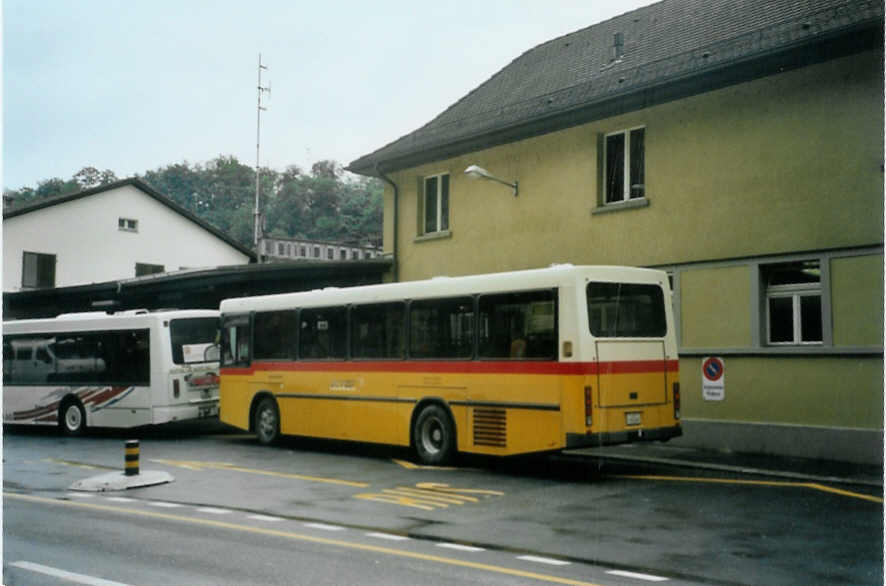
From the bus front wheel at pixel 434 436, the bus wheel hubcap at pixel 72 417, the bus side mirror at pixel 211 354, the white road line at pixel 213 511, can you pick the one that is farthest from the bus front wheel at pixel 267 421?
the white road line at pixel 213 511

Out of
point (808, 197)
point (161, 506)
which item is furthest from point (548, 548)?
point (808, 197)

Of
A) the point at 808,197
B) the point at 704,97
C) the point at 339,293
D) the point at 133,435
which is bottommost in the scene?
the point at 133,435

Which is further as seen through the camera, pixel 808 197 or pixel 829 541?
pixel 808 197

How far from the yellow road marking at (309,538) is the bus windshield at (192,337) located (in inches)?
306

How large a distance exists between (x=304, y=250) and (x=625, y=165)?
88.5 ft

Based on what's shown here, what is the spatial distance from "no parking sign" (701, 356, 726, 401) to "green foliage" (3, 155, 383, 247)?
964 cm

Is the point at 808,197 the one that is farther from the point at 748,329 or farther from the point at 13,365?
the point at 13,365

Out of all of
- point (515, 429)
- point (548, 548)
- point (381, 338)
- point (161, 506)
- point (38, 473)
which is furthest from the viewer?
point (381, 338)

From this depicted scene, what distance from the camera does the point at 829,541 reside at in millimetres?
8344

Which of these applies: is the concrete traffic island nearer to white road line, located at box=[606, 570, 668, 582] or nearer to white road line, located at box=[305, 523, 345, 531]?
white road line, located at box=[305, 523, 345, 531]

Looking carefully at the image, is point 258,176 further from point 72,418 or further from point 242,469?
point 242,469

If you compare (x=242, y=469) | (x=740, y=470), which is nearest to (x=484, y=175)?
(x=242, y=469)

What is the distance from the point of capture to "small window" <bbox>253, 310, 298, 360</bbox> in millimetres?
17234

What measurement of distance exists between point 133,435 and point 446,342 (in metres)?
9.81
